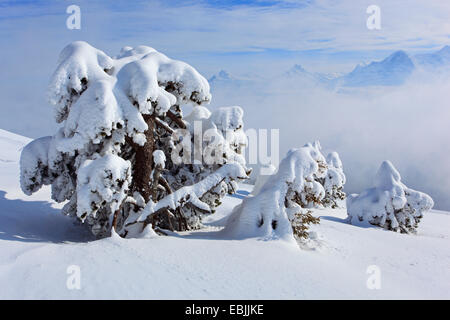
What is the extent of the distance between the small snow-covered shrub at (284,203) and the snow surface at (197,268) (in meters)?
0.67

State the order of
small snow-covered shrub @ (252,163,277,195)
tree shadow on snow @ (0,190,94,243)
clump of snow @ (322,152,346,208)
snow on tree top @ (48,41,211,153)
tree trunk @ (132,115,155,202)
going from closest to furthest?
snow on tree top @ (48,41,211,153) < tree shadow on snow @ (0,190,94,243) < tree trunk @ (132,115,155,202) < small snow-covered shrub @ (252,163,277,195) < clump of snow @ (322,152,346,208)

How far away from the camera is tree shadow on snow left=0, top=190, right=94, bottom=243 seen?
1114cm

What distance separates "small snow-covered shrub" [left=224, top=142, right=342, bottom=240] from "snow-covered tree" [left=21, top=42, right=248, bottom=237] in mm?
1156

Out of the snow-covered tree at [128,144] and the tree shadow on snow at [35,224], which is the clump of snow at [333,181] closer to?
the snow-covered tree at [128,144]

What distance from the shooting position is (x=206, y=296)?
7.31 m

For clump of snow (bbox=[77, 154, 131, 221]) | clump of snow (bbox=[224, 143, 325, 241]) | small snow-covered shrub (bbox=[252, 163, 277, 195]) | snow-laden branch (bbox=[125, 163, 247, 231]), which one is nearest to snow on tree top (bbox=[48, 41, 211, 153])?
clump of snow (bbox=[77, 154, 131, 221])

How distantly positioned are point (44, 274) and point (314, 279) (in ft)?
20.4

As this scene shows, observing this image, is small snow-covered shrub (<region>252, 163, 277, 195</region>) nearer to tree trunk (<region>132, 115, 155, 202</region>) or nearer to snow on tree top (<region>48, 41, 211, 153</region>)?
tree trunk (<region>132, 115, 155, 202</region>)

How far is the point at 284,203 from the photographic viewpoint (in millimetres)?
12602

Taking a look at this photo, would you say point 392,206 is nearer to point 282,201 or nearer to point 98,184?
point 282,201

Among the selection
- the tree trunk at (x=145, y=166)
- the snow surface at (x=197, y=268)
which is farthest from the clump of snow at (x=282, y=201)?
the tree trunk at (x=145, y=166)
